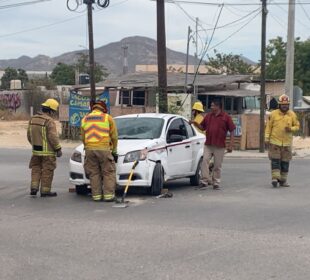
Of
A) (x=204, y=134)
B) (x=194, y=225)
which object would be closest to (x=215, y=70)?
(x=204, y=134)

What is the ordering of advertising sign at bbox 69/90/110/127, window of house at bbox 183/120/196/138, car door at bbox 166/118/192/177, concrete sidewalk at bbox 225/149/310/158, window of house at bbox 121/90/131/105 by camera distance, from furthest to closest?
window of house at bbox 121/90/131/105
advertising sign at bbox 69/90/110/127
concrete sidewalk at bbox 225/149/310/158
window of house at bbox 183/120/196/138
car door at bbox 166/118/192/177

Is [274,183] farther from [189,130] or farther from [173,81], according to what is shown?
[173,81]

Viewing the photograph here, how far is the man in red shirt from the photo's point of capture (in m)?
12.2

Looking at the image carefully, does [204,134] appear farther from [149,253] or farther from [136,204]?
[149,253]

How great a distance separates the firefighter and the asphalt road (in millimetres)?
344

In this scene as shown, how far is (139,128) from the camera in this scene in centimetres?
1204

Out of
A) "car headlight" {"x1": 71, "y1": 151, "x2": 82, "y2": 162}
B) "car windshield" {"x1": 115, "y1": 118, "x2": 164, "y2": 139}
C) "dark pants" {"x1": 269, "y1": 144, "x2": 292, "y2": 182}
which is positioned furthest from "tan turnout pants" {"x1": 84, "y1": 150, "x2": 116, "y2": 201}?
"dark pants" {"x1": 269, "y1": 144, "x2": 292, "y2": 182}

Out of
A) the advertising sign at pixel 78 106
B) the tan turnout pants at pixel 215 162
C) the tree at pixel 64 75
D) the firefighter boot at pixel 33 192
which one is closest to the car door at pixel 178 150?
the tan turnout pants at pixel 215 162

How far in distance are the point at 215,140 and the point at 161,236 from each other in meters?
4.90

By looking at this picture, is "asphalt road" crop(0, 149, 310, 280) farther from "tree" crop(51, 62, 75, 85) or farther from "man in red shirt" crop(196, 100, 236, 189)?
"tree" crop(51, 62, 75, 85)

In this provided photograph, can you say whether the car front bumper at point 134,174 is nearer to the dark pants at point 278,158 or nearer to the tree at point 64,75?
the dark pants at point 278,158

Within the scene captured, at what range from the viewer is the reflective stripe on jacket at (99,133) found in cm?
1049

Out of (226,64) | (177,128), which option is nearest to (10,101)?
(226,64)

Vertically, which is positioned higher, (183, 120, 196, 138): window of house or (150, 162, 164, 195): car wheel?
(183, 120, 196, 138): window of house
